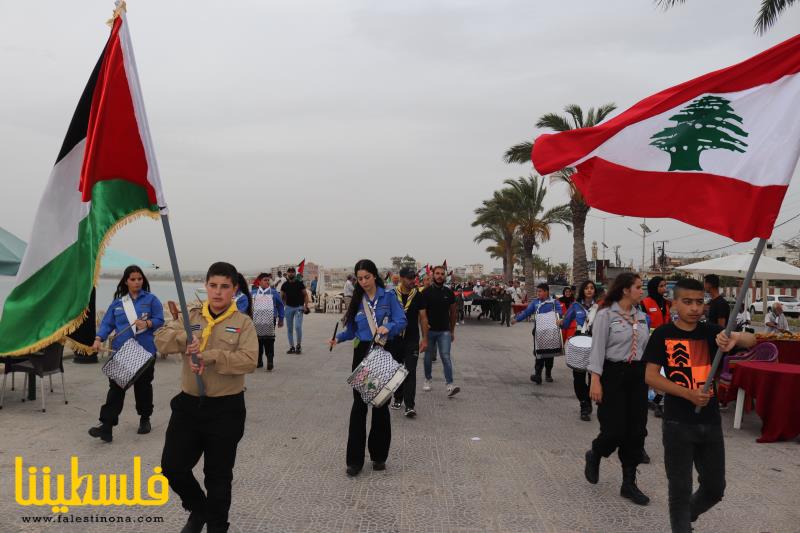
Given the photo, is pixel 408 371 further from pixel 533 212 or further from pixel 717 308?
pixel 533 212

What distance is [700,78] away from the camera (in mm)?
4055

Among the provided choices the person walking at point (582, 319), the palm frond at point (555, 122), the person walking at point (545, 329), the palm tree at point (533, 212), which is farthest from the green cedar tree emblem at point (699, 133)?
the palm tree at point (533, 212)

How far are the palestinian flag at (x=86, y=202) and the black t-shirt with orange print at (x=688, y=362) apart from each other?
10.7 ft

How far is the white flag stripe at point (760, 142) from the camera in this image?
3467 mm

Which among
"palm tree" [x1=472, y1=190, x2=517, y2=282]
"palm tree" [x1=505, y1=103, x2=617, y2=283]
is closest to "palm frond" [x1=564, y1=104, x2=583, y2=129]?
"palm tree" [x1=505, y1=103, x2=617, y2=283]

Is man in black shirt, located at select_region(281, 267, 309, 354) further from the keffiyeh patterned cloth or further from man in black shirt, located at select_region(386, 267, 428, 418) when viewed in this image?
man in black shirt, located at select_region(386, 267, 428, 418)

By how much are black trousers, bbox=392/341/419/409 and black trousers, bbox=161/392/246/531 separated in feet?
7.26

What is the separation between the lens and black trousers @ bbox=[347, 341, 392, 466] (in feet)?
16.3

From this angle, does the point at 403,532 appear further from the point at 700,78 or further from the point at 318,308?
the point at 318,308

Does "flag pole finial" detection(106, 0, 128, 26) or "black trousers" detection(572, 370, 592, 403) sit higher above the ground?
"flag pole finial" detection(106, 0, 128, 26)

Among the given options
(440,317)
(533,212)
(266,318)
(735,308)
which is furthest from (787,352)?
(533,212)

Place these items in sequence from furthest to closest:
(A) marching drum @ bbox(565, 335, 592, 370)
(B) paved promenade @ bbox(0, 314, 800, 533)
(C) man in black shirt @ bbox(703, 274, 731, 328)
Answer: (C) man in black shirt @ bbox(703, 274, 731, 328), (A) marching drum @ bbox(565, 335, 592, 370), (B) paved promenade @ bbox(0, 314, 800, 533)

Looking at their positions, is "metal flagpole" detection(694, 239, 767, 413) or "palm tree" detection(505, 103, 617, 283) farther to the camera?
"palm tree" detection(505, 103, 617, 283)

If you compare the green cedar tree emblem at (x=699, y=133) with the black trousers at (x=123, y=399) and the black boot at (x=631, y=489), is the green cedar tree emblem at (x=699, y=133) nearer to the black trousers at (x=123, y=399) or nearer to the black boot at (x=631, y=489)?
the black boot at (x=631, y=489)
